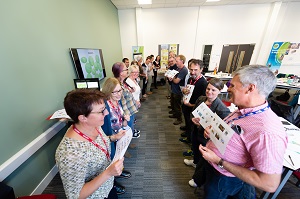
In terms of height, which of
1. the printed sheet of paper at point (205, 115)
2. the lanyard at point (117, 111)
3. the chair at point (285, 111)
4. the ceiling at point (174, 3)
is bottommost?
the chair at point (285, 111)

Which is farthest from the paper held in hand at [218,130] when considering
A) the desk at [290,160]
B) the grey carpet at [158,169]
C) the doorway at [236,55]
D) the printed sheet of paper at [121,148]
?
the doorway at [236,55]

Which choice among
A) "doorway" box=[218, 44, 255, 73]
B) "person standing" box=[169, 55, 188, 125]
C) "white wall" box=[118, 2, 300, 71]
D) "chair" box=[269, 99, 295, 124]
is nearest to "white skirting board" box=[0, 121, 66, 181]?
"person standing" box=[169, 55, 188, 125]

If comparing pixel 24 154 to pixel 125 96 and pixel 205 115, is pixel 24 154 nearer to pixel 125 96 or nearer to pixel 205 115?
pixel 125 96

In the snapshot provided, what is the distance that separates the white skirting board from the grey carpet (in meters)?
0.74

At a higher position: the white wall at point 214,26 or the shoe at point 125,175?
the white wall at point 214,26

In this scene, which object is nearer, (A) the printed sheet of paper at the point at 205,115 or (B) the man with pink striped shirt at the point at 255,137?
(B) the man with pink striped shirt at the point at 255,137

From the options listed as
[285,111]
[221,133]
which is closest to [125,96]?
[221,133]

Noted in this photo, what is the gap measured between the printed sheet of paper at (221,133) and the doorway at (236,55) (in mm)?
6306

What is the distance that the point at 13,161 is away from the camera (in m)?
1.35

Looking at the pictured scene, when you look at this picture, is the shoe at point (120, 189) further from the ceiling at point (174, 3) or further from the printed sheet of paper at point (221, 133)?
the ceiling at point (174, 3)

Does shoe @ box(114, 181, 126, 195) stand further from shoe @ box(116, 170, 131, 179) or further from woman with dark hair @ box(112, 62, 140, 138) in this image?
woman with dark hair @ box(112, 62, 140, 138)

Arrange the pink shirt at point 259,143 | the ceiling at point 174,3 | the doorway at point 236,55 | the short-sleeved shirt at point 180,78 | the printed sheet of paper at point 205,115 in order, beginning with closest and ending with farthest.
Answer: the pink shirt at point 259,143, the printed sheet of paper at point 205,115, the short-sleeved shirt at point 180,78, the ceiling at point 174,3, the doorway at point 236,55

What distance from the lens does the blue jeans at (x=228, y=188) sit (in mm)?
1080

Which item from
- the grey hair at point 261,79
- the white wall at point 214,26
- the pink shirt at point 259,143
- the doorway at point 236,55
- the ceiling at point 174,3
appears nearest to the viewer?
the pink shirt at point 259,143
